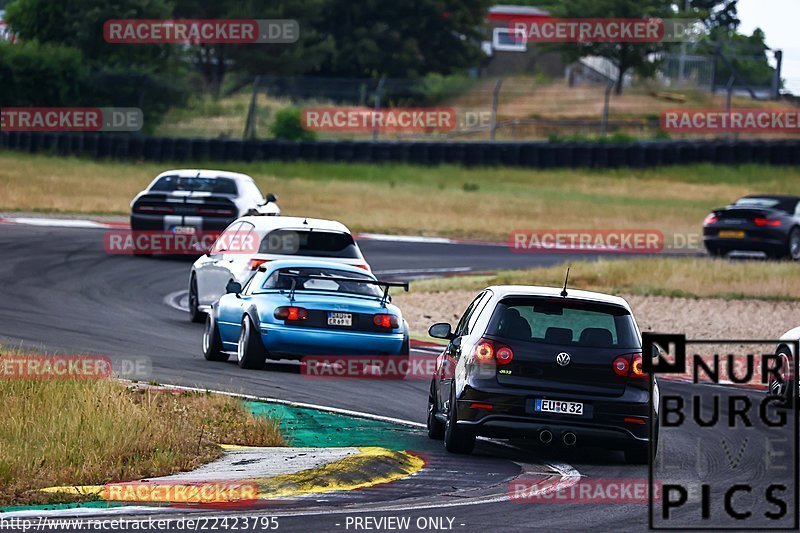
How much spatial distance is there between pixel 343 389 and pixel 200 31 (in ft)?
157

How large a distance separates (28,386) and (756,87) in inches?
1820

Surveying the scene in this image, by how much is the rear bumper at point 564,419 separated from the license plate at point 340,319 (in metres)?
4.69

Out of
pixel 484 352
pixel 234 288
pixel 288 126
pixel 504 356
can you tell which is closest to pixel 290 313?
pixel 234 288

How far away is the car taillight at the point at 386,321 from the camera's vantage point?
15.7 meters

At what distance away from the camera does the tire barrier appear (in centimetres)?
4419

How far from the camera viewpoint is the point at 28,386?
1191 cm

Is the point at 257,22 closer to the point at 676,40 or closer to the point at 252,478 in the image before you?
the point at 676,40

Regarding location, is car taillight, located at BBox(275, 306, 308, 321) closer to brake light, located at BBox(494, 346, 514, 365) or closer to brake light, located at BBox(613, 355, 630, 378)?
brake light, located at BBox(494, 346, 514, 365)

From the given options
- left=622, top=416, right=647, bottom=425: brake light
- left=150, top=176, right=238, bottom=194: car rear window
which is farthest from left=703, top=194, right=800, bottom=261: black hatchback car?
left=622, top=416, right=647, bottom=425: brake light

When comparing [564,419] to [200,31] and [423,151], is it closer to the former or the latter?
[423,151]

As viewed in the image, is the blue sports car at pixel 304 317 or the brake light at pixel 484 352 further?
the blue sports car at pixel 304 317

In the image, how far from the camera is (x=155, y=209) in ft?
88.0

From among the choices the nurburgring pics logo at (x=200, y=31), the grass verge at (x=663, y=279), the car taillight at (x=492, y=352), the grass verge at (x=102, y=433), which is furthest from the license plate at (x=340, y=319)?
the nurburgring pics logo at (x=200, y=31)

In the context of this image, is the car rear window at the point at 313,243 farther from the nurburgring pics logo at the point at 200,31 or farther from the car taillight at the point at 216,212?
the nurburgring pics logo at the point at 200,31
